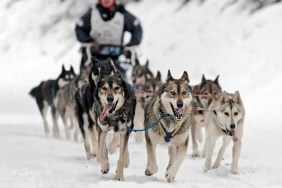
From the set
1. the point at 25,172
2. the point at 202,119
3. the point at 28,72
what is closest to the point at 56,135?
the point at 202,119

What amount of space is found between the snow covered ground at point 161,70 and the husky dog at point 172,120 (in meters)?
0.19

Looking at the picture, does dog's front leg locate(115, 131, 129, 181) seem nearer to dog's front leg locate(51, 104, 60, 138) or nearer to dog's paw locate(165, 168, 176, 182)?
dog's paw locate(165, 168, 176, 182)

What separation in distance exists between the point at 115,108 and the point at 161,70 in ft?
42.9

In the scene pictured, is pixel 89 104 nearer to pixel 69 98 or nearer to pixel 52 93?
pixel 69 98

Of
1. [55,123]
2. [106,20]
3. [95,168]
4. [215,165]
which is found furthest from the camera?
[55,123]

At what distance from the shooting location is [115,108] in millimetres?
5203

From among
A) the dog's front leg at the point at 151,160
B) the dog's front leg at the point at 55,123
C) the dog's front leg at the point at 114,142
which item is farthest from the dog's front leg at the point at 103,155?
the dog's front leg at the point at 55,123

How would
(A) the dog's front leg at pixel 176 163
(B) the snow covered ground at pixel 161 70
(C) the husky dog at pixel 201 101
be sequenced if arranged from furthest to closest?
(C) the husky dog at pixel 201 101, (B) the snow covered ground at pixel 161 70, (A) the dog's front leg at pixel 176 163

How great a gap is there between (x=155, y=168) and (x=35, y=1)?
25463 mm

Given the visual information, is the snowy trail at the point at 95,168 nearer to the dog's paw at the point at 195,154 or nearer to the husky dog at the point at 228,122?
the dog's paw at the point at 195,154

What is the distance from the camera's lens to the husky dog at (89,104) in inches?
238

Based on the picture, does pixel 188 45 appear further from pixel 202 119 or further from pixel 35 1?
pixel 35 1

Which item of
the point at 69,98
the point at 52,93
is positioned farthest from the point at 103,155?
the point at 52,93

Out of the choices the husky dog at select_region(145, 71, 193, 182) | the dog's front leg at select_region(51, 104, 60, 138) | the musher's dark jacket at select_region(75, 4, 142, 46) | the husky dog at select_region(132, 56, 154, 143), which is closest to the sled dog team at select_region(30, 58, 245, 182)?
the husky dog at select_region(145, 71, 193, 182)
